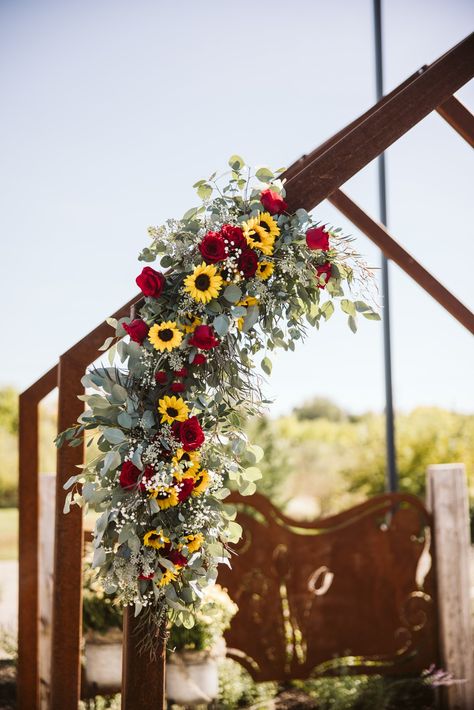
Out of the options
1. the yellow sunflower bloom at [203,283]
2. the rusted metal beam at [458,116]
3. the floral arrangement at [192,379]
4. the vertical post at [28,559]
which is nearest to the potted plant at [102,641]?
the vertical post at [28,559]

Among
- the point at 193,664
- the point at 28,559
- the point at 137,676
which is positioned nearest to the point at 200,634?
the point at 193,664

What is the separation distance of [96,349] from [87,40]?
7.10 metres

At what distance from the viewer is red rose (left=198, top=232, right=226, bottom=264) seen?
1.51 metres

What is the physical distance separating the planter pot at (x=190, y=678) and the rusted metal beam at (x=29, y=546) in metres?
0.71

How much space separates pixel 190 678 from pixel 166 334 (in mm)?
2044

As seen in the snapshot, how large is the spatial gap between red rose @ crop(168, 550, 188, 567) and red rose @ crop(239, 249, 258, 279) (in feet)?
2.20

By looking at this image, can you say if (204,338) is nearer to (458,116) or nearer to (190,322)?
(190,322)

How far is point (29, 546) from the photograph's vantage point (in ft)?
7.85

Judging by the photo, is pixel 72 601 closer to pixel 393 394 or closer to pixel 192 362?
pixel 192 362

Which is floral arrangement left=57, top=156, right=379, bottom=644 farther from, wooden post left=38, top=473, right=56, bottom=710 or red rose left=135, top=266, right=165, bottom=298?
wooden post left=38, top=473, right=56, bottom=710

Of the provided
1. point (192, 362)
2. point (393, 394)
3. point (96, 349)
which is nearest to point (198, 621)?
point (96, 349)

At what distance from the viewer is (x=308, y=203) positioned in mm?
1628

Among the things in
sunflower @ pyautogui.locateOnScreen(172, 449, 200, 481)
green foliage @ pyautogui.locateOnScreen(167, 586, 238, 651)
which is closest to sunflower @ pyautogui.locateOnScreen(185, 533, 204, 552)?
sunflower @ pyautogui.locateOnScreen(172, 449, 200, 481)

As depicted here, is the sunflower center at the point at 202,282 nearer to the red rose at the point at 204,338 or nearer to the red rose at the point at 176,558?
the red rose at the point at 204,338
